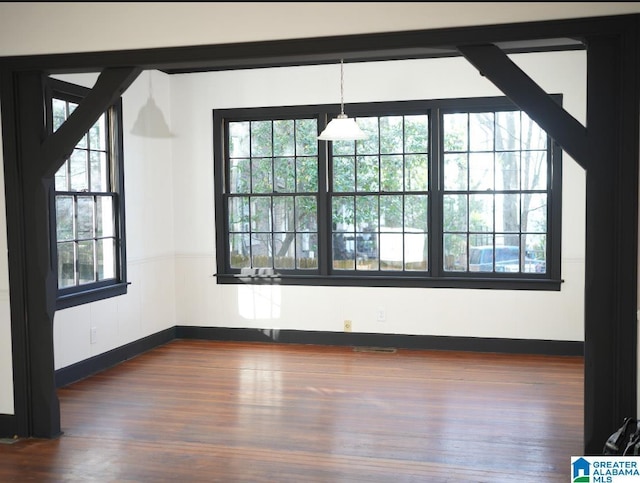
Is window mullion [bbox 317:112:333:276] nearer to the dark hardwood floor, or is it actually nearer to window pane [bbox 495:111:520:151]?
the dark hardwood floor

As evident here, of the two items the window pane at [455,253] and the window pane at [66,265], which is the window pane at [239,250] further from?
the window pane at [455,253]

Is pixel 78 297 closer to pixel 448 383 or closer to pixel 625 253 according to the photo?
pixel 448 383

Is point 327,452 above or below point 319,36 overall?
below

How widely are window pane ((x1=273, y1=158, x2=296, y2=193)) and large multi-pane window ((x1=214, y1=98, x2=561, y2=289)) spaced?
0.04 feet

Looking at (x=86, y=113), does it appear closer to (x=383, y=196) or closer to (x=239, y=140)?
(x=239, y=140)

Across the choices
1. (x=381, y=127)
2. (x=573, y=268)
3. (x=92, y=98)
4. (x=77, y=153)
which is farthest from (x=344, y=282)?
(x=92, y=98)

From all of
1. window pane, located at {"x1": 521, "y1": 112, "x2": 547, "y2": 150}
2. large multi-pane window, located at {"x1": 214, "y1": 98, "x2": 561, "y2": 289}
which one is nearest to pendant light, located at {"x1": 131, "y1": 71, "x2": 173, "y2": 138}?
large multi-pane window, located at {"x1": 214, "y1": 98, "x2": 561, "y2": 289}

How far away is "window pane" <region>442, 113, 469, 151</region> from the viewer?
6887 millimetres

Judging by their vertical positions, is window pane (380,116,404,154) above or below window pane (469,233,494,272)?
above

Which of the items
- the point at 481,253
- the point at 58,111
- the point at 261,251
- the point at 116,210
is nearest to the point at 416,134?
the point at 481,253

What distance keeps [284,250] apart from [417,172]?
1.64 m

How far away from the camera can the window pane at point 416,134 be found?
699 cm

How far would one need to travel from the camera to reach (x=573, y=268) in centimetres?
665

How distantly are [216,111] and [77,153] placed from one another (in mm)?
1862
